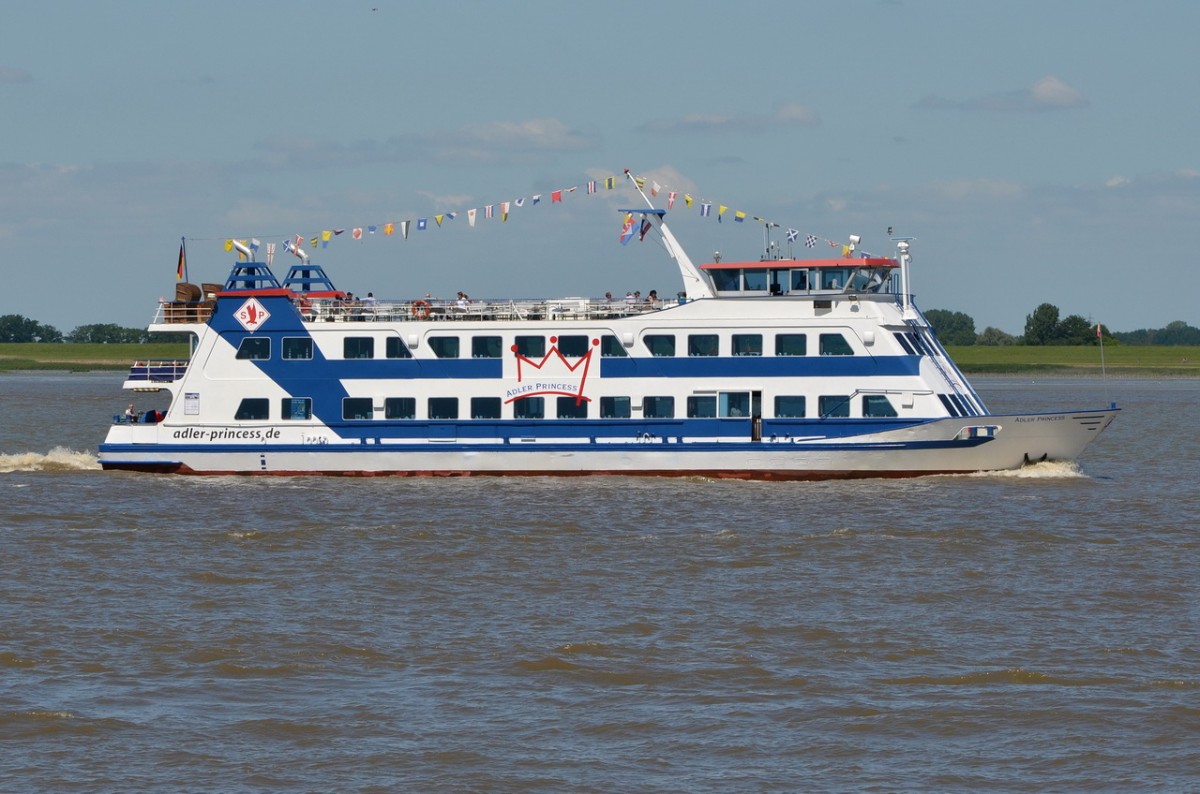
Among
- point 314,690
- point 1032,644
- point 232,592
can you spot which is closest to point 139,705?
point 314,690

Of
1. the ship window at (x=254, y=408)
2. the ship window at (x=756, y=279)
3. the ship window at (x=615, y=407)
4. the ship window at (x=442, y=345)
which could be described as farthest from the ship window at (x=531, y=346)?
the ship window at (x=254, y=408)

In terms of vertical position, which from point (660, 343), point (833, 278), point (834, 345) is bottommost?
point (834, 345)

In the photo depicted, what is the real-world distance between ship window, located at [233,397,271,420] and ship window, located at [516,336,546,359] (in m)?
6.07

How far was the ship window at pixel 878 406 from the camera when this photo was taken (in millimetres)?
35219

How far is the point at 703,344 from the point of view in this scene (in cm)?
3609

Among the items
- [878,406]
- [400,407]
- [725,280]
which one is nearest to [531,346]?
[400,407]

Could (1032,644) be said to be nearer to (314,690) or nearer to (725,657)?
(725,657)

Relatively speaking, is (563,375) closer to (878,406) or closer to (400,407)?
(400,407)

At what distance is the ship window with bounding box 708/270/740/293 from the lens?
3656 centimetres

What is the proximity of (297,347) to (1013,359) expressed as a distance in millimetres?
119371

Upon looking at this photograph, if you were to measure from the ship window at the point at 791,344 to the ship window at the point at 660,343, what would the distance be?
2.41 metres

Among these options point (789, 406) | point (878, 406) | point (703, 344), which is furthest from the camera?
point (703, 344)

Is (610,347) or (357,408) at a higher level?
(610,347)

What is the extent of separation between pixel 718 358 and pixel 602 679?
1916cm
